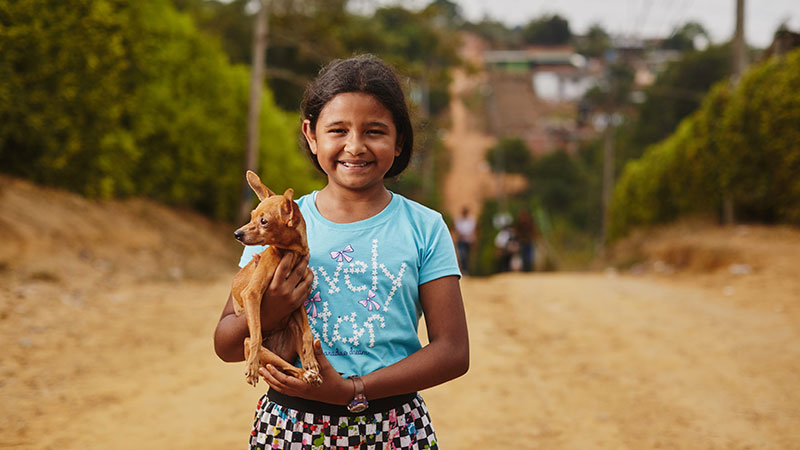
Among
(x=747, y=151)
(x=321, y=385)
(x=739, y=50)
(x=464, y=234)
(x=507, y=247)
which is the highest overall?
(x=739, y=50)

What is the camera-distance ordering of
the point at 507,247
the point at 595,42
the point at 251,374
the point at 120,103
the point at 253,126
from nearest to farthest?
the point at 251,374
the point at 120,103
the point at 253,126
the point at 507,247
the point at 595,42

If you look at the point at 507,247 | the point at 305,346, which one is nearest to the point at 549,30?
the point at 507,247

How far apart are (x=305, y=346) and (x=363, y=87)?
66cm

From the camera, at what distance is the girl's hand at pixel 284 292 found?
149 centimetres

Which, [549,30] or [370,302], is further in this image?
[549,30]

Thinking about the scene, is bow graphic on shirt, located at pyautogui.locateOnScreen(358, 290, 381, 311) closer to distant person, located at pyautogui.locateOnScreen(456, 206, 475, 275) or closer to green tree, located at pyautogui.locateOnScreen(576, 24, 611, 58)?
distant person, located at pyautogui.locateOnScreen(456, 206, 475, 275)

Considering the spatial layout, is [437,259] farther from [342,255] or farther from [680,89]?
[680,89]

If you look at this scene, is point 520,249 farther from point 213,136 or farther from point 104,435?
point 104,435

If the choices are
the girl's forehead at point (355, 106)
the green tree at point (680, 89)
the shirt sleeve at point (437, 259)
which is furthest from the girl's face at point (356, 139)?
the green tree at point (680, 89)

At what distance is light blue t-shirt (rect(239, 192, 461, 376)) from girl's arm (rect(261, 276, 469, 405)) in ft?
0.14

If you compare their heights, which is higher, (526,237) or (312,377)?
(312,377)

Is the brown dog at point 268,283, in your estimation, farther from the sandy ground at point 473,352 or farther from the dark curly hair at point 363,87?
the sandy ground at point 473,352

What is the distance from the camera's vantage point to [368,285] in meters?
1.63

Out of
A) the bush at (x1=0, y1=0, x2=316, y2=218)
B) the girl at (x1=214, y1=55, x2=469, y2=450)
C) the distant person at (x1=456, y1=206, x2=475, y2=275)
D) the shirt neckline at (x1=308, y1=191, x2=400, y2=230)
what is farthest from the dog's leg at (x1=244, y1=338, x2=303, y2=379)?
the distant person at (x1=456, y1=206, x2=475, y2=275)
